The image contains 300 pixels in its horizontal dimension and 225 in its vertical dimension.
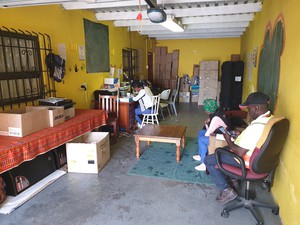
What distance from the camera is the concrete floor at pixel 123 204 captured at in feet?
7.03

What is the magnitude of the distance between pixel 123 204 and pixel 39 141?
1.12m

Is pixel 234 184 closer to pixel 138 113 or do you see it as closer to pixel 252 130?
pixel 252 130

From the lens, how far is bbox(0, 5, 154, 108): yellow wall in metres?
2.97

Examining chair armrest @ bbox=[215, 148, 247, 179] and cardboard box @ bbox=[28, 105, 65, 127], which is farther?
cardboard box @ bbox=[28, 105, 65, 127]

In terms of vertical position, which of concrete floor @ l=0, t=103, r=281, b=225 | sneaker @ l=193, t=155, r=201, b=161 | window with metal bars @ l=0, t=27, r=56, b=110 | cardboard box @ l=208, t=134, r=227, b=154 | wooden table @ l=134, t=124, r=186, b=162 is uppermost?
window with metal bars @ l=0, t=27, r=56, b=110

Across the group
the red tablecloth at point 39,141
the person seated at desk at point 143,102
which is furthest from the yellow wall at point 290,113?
the person seated at desk at point 143,102

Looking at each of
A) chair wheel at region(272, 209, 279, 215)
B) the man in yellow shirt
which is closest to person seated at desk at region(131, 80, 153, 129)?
the man in yellow shirt

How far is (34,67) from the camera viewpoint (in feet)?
10.6

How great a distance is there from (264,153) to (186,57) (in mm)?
7574

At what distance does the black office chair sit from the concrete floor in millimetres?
100

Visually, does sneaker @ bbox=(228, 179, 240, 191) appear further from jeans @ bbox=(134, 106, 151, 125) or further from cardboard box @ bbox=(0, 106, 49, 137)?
jeans @ bbox=(134, 106, 151, 125)

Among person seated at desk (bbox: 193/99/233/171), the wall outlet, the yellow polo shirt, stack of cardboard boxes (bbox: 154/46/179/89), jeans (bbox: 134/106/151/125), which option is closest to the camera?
the yellow polo shirt

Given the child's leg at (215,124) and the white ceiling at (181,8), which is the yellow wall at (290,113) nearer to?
the child's leg at (215,124)

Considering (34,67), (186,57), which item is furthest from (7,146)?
(186,57)
